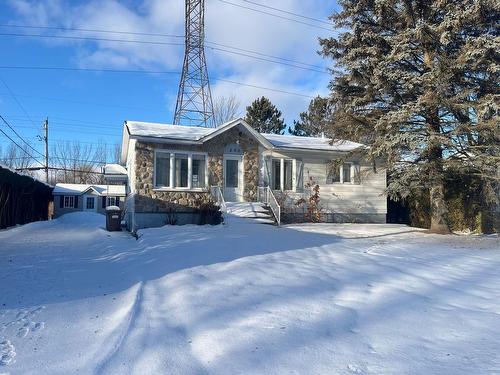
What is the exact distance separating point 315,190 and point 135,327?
15.1m

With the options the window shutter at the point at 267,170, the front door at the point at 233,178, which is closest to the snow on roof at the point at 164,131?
the front door at the point at 233,178

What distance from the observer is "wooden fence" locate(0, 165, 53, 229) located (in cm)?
1741

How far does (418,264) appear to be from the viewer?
322 inches

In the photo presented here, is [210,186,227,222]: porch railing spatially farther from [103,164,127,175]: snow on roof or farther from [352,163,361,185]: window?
[103,164,127,175]: snow on roof

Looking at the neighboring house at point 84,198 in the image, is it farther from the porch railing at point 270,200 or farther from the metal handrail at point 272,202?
the metal handrail at point 272,202

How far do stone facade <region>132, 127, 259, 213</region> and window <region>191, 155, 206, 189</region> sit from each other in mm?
273

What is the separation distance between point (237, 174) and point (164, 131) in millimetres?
3608

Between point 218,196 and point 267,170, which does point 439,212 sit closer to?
point 267,170

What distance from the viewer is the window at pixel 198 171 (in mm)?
17484

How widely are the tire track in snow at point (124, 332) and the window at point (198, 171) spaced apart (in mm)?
11371

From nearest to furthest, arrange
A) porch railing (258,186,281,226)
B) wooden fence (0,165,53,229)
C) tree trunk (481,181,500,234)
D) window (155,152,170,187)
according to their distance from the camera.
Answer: porch railing (258,186,281,226)
window (155,152,170,187)
wooden fence (0,165,53,229)
tree trunk (481,181,500,234)

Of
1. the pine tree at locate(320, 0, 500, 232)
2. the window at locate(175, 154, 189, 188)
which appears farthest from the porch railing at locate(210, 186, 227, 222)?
the pine tree at locate(320, 0, 500, 232)

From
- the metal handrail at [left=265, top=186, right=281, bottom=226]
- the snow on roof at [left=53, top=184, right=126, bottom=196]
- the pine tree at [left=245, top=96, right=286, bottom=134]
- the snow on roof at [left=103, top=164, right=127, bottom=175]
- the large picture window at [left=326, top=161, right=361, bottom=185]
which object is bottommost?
the metal handrail at [left=265, top=186, right=281, bottom=226]

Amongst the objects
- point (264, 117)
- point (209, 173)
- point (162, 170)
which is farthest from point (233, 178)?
point (264, 117)
